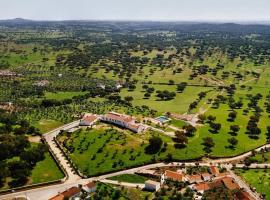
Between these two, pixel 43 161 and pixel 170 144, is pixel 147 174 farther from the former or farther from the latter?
pixel 43 161

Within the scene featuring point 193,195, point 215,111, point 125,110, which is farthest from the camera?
point 215,111

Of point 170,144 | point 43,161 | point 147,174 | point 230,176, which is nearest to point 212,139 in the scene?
point 170,144

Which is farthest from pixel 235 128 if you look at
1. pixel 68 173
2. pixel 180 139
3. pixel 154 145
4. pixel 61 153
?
pixel 68 173

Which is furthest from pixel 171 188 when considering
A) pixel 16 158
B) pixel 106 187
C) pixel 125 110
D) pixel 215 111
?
pixel 215 111

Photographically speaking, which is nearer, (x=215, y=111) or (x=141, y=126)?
(x=141, y=126)

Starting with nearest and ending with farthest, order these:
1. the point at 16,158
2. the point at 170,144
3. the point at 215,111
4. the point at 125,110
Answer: the point at 16,158 → the point at 170,144 → the point at 125,110 → the point at 215,111

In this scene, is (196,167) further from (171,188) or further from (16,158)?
(16,158)
